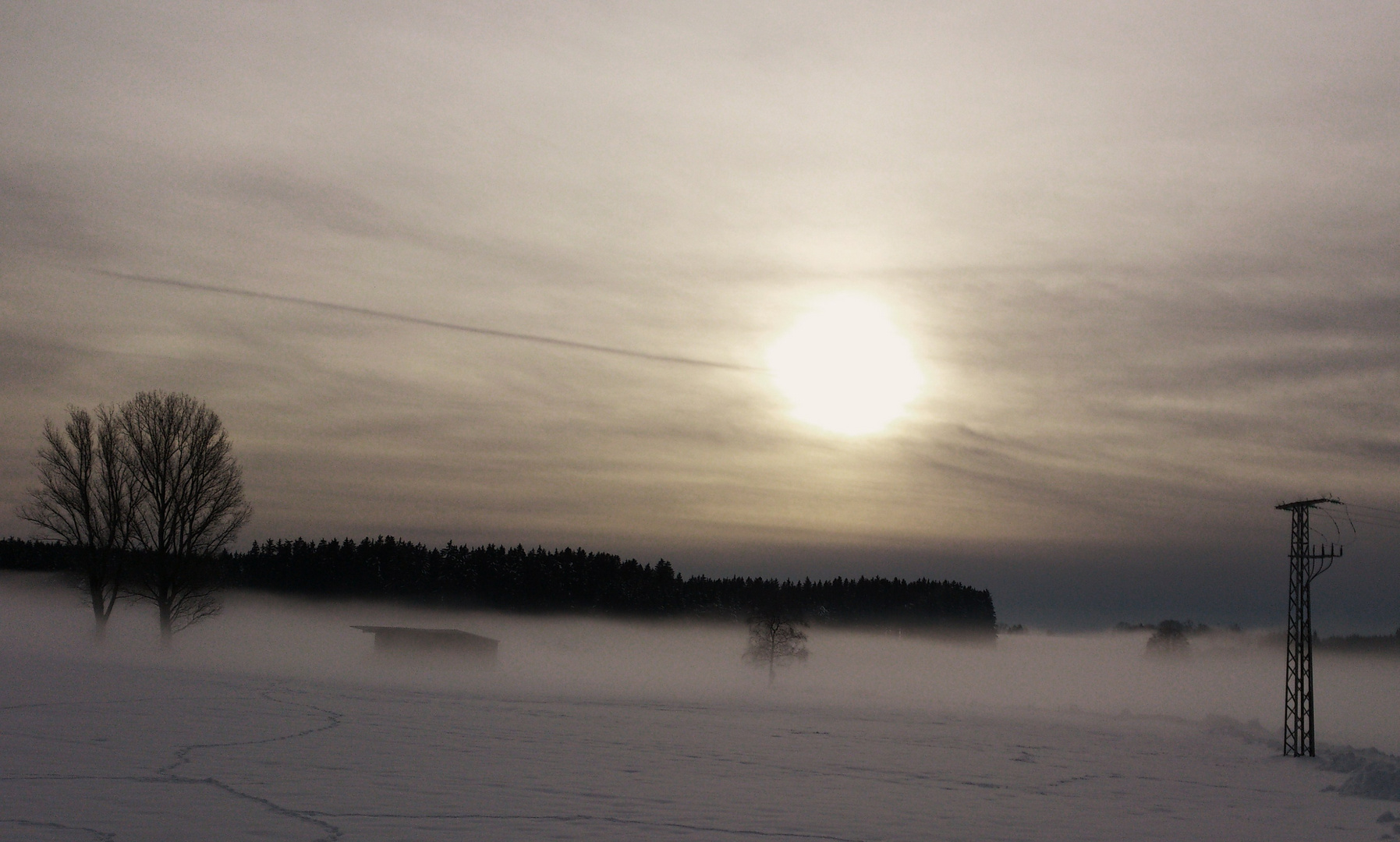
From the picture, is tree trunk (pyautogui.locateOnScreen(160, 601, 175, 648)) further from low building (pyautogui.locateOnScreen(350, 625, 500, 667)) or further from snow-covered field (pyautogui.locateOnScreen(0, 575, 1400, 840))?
low building (pyautogui.locateOnScreen(350, 625, 500, 667))

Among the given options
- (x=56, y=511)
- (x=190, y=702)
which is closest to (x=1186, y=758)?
(x=190, y=702)

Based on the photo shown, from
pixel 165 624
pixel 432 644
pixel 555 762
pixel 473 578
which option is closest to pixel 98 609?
pixel 165 624

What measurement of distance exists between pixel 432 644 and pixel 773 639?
3771 centimetres

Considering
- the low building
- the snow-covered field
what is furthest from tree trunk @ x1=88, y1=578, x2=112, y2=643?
the low building

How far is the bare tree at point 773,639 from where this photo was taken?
100688 mm

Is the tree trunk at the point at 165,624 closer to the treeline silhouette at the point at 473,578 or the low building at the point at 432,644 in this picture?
the low building at the point at 432,644

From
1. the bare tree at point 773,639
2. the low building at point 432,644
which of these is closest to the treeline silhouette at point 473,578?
the bare tree at point 773,639

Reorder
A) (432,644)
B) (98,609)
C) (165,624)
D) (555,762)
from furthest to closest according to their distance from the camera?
(432,644)
(98,609)
(165,624)
(555,762)

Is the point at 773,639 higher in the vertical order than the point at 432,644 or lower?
lower

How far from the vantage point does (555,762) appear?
85.7 feet

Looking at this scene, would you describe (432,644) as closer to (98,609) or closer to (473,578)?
(98,609)

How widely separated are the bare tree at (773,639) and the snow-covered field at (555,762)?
25.3 metres

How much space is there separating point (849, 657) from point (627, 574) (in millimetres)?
35631

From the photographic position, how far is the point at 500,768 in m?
24.1
